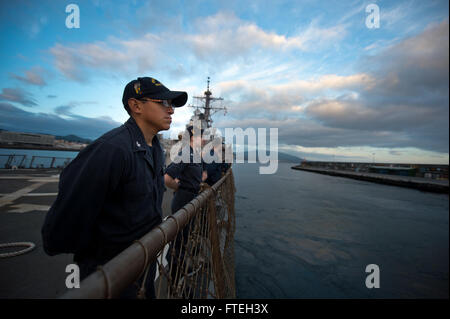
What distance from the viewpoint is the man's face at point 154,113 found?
1.48m

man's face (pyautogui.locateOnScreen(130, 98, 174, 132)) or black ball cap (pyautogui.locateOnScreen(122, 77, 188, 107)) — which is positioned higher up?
black ball cap (pyautogui.locateOnScreen(122, 77, 188, 107))

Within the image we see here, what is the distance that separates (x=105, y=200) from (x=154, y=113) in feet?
2.46

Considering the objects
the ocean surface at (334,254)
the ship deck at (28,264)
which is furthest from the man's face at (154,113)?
the ocean surface at (334,254)

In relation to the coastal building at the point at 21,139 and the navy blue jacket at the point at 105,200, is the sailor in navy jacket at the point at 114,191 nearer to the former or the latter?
the navy blue jacket at the point at 105,200

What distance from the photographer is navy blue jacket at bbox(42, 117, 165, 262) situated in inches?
39.1

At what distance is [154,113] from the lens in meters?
1.50

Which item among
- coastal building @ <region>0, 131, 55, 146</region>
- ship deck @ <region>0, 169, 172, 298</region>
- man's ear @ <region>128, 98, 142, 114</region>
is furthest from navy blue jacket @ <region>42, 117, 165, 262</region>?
coastal building @ <region>0, 131, 55, 146</region>

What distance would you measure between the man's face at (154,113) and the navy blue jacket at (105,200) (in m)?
0.11

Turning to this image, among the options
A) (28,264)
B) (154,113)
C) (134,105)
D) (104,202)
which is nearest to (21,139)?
(28,264)

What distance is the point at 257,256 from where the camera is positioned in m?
7.85

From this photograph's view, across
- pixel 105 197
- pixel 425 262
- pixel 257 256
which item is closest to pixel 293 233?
pixel 257 256

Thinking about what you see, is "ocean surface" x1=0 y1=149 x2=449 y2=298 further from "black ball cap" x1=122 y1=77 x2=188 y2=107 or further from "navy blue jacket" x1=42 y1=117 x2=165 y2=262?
"black ball cap" x1=122 y1=77 x2=188 y2=107

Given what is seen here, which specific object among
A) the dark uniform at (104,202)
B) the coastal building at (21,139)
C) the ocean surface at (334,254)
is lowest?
the ocean surface at (334,254)
